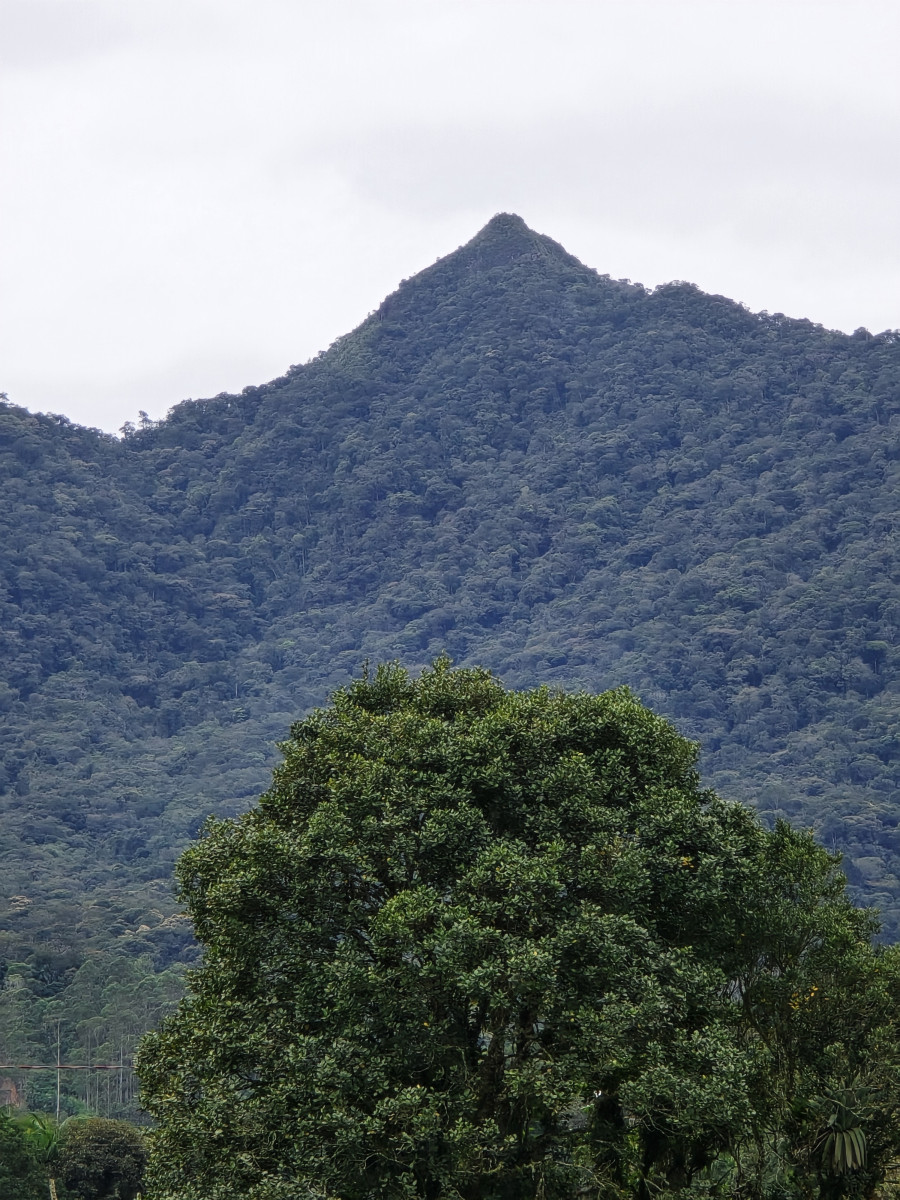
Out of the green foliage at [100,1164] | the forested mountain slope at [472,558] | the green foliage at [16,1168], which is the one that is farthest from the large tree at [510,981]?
the forested mountain slope at [472,558]

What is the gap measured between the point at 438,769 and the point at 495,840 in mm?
1122

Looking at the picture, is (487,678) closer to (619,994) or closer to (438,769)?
(438,769)

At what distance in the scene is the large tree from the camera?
51.6 ft

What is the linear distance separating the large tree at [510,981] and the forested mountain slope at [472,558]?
2936 inches

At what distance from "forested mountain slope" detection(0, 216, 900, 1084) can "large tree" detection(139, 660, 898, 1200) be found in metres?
74.6

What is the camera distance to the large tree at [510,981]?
15742 millimetres

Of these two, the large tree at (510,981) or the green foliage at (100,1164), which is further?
the green foliage at (100,1164)

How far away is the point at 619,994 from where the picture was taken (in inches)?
631

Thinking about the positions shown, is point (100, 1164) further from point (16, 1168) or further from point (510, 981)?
point (510, 981)

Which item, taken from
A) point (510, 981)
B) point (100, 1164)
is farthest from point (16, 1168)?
point (510, 981)

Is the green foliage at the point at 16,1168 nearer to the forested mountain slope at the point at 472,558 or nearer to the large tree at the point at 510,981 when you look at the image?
the large tree at the point at 510,981

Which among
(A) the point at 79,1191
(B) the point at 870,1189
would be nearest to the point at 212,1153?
(B) the point at 870,1189

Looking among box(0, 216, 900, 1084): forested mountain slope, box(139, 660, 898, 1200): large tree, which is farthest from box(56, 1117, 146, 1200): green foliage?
box(0, 216, 900, 1084): forested mountain slope

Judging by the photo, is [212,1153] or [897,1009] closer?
[212,1153]
